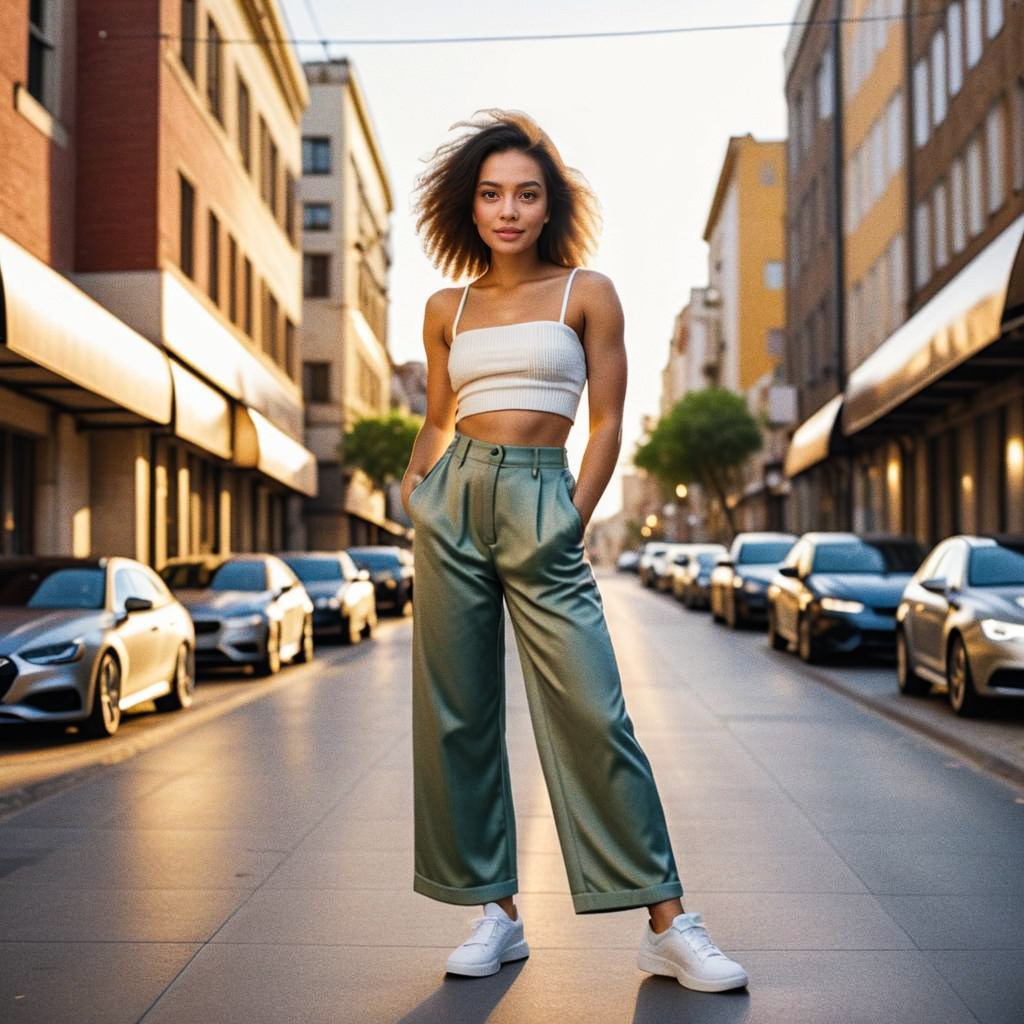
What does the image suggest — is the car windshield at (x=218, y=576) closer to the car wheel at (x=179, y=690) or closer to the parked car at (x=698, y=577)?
the car wheel at (x=179, y=690)

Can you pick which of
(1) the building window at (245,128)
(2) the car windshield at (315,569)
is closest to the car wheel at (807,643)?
(2) the car windshield at (315,569)

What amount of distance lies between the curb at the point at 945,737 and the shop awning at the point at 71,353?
8.09 m

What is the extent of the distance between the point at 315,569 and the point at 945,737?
14838 millimetres

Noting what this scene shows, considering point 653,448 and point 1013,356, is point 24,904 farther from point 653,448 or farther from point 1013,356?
point 653,448

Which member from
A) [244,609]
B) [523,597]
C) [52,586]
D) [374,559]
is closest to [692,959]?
[523,597]

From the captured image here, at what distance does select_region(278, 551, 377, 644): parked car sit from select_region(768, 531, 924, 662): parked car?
5.75 m

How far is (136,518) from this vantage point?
26344 mm

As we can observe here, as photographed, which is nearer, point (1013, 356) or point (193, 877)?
point (193, 877)

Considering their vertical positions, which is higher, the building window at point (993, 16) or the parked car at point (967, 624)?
the building window at point (993, 16)

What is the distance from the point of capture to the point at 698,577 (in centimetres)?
3631

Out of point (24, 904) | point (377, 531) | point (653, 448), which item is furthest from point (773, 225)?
point (24, 904)

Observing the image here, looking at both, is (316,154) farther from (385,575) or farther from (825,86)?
(385,575)

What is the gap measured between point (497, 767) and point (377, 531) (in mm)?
65733

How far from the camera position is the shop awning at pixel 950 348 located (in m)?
19.0
